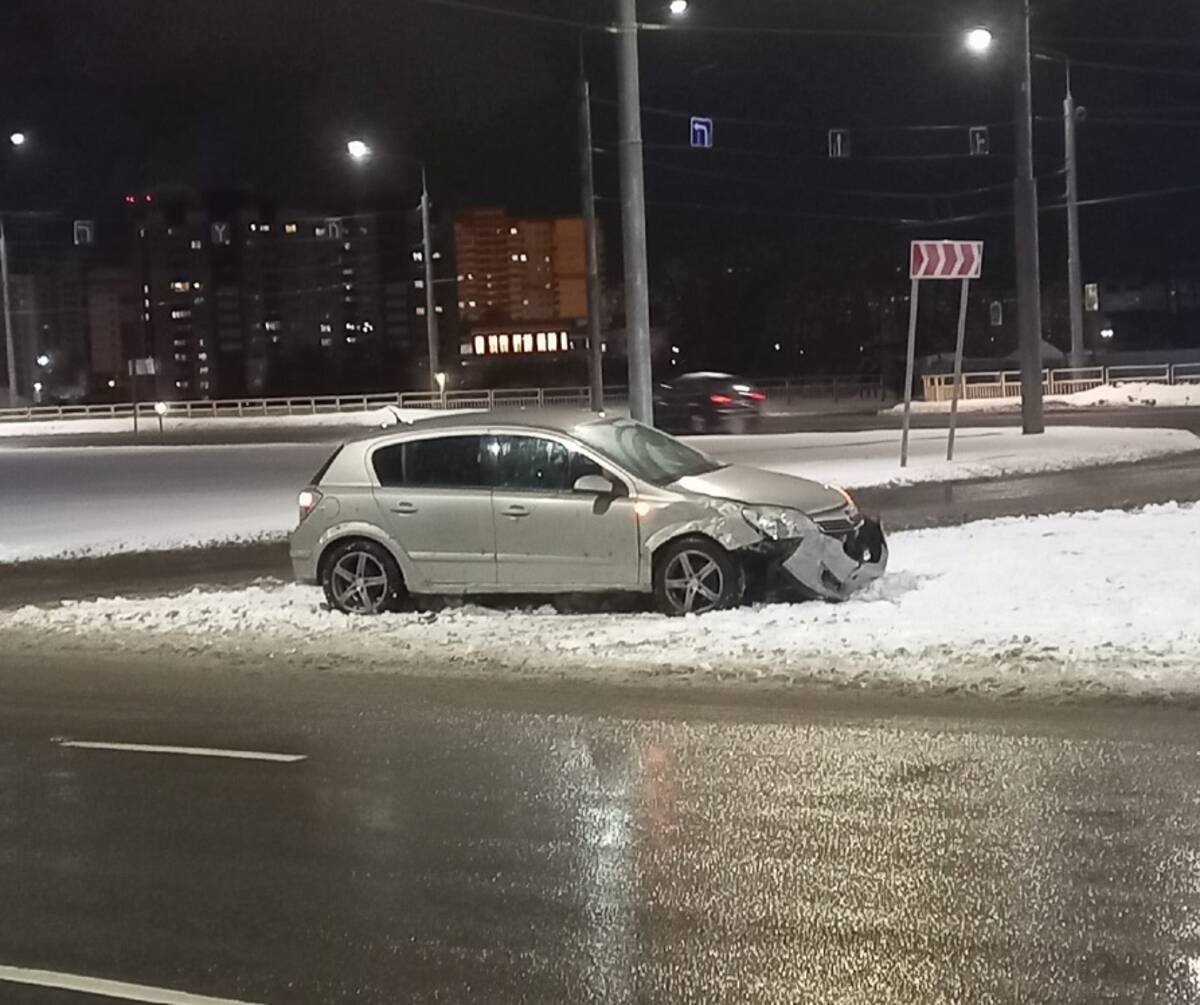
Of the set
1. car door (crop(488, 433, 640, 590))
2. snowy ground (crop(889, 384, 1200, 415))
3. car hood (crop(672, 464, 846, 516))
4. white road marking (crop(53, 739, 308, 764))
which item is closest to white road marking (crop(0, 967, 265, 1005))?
white road marking (crop(53, 739, 308, 764))

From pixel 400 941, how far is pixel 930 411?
47459mm

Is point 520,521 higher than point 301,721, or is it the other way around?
point 520,521

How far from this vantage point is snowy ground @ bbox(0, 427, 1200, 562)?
2223 centimetres

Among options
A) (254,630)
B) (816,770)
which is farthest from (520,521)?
(816,770)

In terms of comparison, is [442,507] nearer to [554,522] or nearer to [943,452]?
[554,522]

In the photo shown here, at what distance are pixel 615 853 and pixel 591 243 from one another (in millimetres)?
27342

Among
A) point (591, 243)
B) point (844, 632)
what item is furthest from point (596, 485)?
point (591, 243)

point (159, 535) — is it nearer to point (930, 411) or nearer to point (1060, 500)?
point (1060, 500)

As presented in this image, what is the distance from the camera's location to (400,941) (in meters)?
5.73

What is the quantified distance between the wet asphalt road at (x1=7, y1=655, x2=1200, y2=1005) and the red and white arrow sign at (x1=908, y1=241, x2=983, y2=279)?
1399 cm

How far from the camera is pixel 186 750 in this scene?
910 cm

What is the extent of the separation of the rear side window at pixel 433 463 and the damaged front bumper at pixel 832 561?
2.61 m

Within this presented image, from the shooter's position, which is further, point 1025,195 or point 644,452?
point 1025,195

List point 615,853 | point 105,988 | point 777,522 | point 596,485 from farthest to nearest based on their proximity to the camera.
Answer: point 596,485
point 777,522
point 615,853
point 105,988
